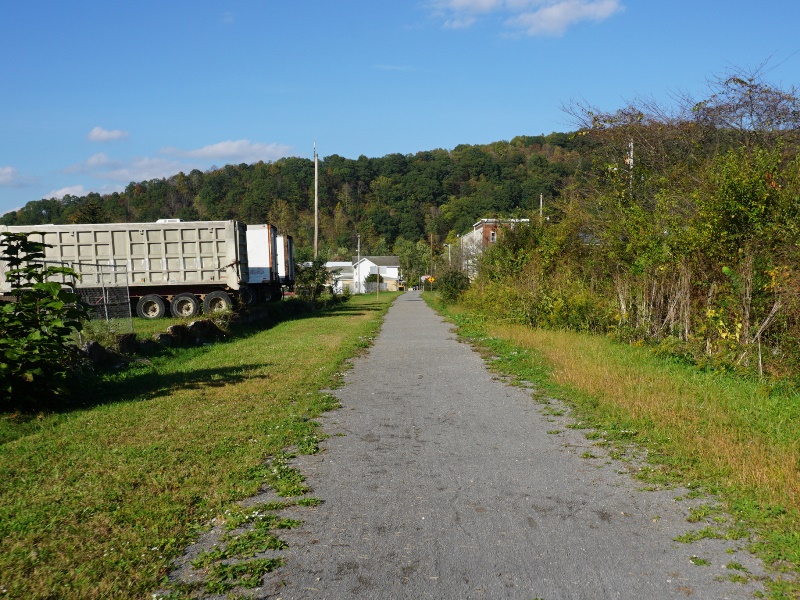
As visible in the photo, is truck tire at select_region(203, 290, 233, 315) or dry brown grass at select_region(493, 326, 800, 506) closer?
dry brown grass at select_region(493, 326, 800, 506)

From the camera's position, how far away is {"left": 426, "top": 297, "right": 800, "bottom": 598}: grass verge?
4699mm

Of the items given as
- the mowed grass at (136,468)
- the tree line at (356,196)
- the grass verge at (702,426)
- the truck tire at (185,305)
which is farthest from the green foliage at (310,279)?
the mowed grass at (136,468)

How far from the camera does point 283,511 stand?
16.9 ft

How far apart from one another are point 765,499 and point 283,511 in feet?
11.0

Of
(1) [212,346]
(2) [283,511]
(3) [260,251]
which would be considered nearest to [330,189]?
(3) [260,251]

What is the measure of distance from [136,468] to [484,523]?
312 centimetres

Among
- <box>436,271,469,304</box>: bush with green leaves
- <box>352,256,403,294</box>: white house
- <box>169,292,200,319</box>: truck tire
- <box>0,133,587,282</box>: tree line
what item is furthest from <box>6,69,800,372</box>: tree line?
<box>352,256,403,294</box>: white house

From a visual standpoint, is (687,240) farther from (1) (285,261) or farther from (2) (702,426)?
(1) (285,261)

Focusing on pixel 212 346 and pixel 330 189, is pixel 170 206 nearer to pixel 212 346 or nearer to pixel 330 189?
A: pixel 330 189

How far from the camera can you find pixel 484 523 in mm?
4863

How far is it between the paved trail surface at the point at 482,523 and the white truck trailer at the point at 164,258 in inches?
679

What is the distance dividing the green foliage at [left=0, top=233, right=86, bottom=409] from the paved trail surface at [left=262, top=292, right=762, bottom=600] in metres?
3.43

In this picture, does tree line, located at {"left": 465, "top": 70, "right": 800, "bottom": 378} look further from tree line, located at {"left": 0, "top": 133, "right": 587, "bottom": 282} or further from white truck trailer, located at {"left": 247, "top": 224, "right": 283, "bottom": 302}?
tree line, located at {"left": 0, "top": 133, "right": 587, "bottom": 282}

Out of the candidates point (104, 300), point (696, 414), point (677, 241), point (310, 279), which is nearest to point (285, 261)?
point (310, 279)
